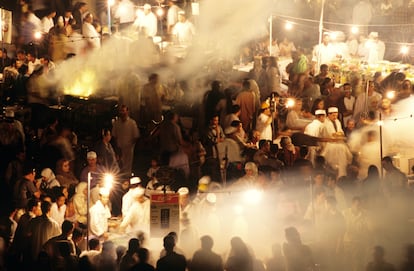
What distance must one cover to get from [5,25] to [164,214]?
8.06m

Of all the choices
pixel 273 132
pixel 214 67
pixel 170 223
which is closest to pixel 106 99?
pixel 214 67

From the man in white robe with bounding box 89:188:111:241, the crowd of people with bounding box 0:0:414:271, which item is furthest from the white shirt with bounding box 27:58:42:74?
the man in white robe with bounding box 89:188:111:241

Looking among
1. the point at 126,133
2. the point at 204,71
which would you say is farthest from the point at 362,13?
the point at 126,133

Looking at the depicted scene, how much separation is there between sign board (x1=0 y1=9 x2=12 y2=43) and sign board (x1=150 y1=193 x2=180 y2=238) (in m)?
7.76

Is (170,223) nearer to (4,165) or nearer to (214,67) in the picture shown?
(4,165)

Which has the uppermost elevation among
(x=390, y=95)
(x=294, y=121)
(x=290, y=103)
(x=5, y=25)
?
(x=5, y=25)

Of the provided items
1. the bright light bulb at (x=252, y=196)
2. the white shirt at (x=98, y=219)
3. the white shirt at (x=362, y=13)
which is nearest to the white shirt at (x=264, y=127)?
the bright light bulb at (x=252, y=196)

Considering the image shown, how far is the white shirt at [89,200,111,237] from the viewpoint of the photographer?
390 inches

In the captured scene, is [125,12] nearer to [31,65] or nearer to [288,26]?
[31,65]

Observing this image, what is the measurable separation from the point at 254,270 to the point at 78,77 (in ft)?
24.9

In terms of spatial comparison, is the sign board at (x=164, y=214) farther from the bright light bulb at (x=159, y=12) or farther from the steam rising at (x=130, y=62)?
the bright light bulb at (x=159, y=12)

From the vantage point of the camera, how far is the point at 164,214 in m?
9.39

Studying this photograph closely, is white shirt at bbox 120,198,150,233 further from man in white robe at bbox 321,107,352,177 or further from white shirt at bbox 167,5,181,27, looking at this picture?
white shirt at bbox 167,5,181,27

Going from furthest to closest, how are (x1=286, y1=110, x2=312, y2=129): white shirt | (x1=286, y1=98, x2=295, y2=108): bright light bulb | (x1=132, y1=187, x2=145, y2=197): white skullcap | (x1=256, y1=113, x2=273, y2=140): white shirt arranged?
(x1=286, y1=98, x2=295, y2=108): bright light bulb, (x1=286, y1=110, x2=312, y2=129): white shirt, (x1=256, y1=113, x2=273, y2=140): white shirt, (x1=132, y1=187, x2=145, y2=197): white skullcap
